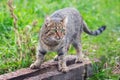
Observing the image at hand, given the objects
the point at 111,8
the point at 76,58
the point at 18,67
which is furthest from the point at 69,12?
the point at 111,8

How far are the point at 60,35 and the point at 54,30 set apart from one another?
11 cm

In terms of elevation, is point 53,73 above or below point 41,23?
below

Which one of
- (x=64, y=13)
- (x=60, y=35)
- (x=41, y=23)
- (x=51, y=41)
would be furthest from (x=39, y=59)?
(x=41, y=23)

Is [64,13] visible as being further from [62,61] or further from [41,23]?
[41,23]

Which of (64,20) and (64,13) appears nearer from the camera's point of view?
(64,20)

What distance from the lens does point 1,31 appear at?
265 inches

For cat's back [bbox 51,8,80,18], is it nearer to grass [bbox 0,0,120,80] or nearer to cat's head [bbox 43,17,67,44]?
cat's head [bbox 43,17,67,44]

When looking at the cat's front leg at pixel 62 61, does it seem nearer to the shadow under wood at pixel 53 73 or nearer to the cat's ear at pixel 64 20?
the shadow under wood at pixel 53 73

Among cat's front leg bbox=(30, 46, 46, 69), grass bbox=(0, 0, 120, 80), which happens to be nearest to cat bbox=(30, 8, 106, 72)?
cat's front leg bbox=(30, 46, 46, 69)

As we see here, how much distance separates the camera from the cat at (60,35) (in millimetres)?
5086

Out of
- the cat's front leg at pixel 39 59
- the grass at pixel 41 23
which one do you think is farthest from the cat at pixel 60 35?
the grass at pixel 41 23

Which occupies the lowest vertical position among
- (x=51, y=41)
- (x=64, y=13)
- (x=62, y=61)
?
(x=62, y=61)

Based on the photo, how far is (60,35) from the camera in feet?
16.7

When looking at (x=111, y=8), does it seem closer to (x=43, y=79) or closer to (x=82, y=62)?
(x=82, y=62)
